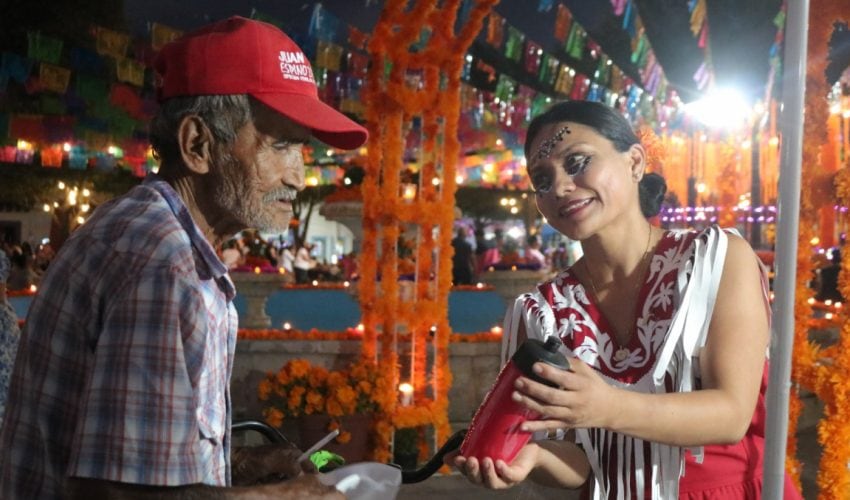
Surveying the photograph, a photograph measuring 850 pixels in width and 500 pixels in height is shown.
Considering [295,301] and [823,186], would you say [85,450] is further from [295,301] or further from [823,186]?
[295,301]

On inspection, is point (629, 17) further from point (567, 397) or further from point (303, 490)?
point (303, 490)

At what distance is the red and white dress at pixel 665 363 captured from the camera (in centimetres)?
211

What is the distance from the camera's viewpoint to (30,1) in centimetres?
2258

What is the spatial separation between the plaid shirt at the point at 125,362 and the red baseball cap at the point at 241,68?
261 mm

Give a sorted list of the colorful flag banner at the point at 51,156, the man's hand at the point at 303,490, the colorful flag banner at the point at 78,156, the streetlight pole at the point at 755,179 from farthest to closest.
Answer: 1. the colorful flag banner at the point at 78,156
2. the colorful flag banner at the point at 51,156
3. the streetlight pole at the point at 755,179
4. the man's hand at the point at 303,490

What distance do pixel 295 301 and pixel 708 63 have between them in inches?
593

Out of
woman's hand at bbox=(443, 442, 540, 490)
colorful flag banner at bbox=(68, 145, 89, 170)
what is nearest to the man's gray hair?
woman's hand at bbox=(443, 442, 540, 490)

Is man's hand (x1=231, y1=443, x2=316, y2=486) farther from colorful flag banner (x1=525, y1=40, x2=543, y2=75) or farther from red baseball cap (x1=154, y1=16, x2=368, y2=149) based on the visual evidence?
colorful flag banner (x1=525, y1=40, x2=543, y2=75)

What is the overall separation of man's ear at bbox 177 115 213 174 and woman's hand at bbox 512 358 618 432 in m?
Result: 0.80

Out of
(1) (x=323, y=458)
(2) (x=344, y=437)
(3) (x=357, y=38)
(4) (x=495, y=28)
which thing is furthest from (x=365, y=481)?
(4) (x=495, y=28)

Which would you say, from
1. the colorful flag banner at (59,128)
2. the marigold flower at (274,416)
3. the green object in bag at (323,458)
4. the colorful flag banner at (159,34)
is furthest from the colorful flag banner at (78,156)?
the green object in bag at (323,458)

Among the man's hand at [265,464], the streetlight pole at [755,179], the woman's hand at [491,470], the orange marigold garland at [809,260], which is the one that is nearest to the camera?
the woman's hand at [491,470]

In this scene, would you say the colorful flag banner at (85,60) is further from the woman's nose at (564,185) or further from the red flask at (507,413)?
the red flask at (507,413)

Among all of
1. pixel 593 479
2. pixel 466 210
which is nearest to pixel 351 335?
pixel 593 479
